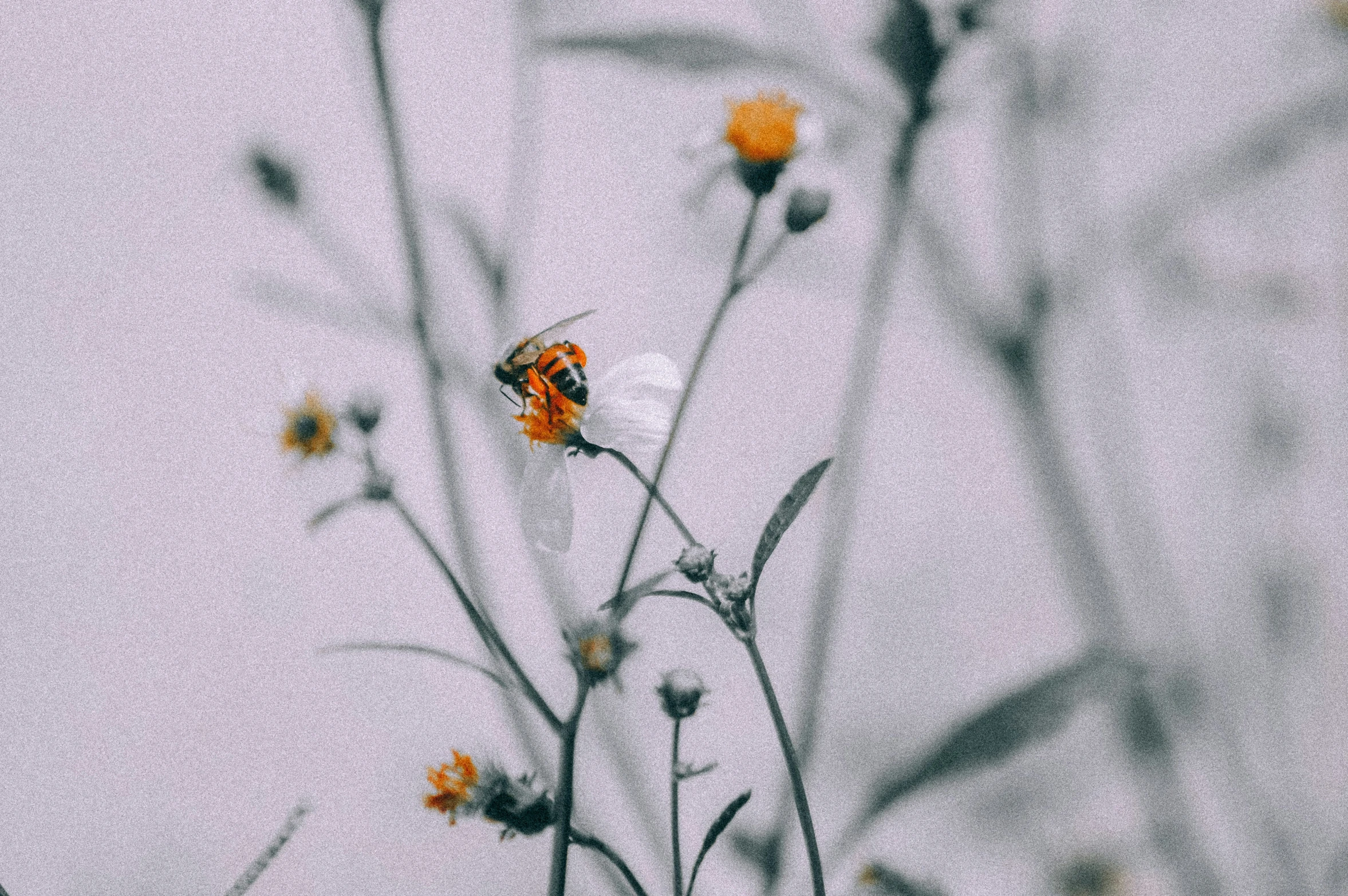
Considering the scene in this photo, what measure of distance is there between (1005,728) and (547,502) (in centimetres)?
17

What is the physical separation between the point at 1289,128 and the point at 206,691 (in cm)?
75

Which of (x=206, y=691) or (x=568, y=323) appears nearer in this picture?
(x=568, y=323)

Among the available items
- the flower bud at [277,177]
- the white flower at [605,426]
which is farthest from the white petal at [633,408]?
the flower bud at [277,177]

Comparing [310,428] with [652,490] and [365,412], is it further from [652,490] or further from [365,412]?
[652,490]

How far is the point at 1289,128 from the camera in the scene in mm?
482

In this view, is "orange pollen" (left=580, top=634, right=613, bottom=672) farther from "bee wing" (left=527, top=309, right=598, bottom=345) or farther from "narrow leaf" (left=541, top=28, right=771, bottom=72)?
"narrow leaf" (left=541, top=28, right=771, bottom=72)

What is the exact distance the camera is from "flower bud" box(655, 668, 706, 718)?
0.24 m

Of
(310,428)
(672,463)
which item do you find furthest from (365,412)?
(672,463)

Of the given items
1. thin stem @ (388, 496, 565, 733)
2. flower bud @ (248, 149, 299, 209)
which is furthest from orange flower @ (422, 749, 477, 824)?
flower bud @ (248, 149, 299, 209)

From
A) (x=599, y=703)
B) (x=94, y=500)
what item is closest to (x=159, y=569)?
(x=94, y=500)

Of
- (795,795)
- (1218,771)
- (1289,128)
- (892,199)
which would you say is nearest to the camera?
(795,795)

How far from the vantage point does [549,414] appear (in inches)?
11.2

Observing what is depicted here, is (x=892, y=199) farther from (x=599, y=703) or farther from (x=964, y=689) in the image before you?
(x=964, y=689)

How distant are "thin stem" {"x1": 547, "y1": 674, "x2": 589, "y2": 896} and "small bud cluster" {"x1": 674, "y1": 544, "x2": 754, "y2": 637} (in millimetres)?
35
